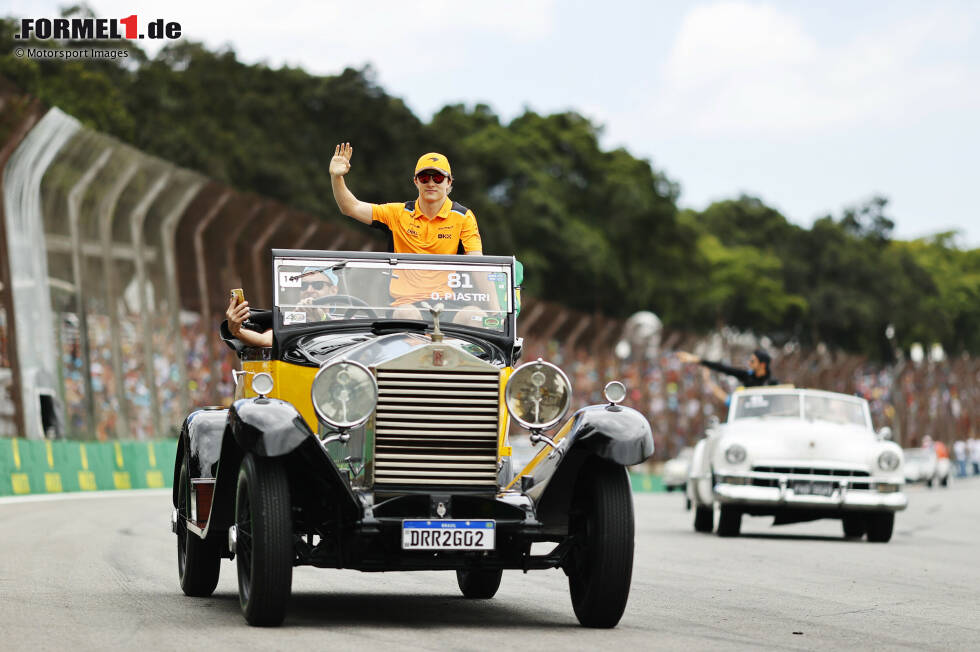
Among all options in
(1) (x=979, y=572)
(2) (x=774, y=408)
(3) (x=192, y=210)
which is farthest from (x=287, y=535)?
(3) (x=192, y=210)

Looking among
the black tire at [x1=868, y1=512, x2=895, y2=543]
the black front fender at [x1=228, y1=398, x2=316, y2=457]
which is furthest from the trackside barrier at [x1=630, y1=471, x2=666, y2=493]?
the black front fender at [x1=228, y1=398, x2=316, y2=457]

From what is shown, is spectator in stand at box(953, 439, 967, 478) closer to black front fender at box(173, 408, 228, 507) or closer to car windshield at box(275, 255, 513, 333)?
car windshield at box(275, 255, 513, 333)

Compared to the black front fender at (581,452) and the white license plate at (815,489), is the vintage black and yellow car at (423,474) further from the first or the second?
the white license plate at (815,489)

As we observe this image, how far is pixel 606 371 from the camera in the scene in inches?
1831

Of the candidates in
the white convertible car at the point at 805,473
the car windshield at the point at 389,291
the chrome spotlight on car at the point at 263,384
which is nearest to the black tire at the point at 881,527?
the white convertible car at the point at 805,473

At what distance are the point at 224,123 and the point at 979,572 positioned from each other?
51.8 m

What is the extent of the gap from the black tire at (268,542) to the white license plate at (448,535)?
0.60 m

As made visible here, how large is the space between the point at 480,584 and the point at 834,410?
10.6 m

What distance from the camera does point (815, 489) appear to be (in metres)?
19.7

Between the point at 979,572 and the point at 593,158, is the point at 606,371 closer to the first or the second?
the point at 979,572

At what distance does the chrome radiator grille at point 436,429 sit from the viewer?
9062mm

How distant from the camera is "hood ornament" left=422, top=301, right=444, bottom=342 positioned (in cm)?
945

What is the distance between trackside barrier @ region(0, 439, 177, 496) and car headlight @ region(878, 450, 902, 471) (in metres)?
11.8

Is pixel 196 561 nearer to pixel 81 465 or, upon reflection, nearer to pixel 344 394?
pixel 344 394
